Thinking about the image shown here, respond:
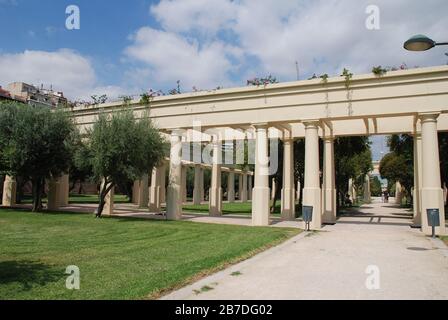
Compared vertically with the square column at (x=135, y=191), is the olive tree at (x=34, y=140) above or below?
above

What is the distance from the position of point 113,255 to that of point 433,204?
11.6m

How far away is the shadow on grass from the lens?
6.45 meters

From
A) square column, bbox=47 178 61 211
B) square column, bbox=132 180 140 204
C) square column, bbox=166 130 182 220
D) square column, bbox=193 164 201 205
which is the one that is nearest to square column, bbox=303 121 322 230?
square column, bbox=166 130 182 220

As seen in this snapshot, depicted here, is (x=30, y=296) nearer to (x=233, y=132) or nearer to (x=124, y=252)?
(x=124, y=252)

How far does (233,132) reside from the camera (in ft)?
81.4

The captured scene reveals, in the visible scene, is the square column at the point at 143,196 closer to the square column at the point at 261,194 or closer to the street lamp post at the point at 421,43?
the square column at the point at 261,194

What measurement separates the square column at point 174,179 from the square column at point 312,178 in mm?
6710

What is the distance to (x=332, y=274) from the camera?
7.43 m

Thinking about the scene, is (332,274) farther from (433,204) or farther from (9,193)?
(9,193)

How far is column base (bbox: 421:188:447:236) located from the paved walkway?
8.85 ft

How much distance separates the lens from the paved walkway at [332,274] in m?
5.96

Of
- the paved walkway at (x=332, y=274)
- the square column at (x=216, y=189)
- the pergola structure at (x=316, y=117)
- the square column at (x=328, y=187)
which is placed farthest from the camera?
the square column at (x=216, y=189)

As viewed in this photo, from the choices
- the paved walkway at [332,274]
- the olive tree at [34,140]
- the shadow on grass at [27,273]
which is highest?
the olive tree at [34,140]

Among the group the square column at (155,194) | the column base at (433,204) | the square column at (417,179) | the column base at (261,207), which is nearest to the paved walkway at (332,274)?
the column base at (433,204)
